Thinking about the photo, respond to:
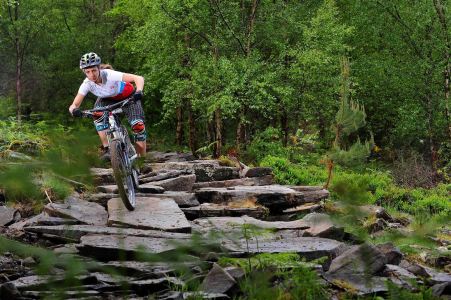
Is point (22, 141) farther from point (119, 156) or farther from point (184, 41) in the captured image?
point (184, 41)

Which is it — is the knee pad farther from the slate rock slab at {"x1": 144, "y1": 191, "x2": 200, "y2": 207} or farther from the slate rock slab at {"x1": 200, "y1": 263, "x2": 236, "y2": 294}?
the slate rock slab at {"x1": 200, "y1": 263, "x2": 236, "y2": 294}

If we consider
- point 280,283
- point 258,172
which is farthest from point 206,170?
point 280,283

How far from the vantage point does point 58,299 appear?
4.76ft

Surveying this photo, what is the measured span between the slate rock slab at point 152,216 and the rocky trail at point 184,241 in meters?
0.01

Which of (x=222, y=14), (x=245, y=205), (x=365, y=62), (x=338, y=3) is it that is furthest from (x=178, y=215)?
(x=338, y=3)

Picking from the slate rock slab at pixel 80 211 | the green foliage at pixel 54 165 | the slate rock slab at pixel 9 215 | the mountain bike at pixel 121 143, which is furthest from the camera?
the slate rock slab at pixel 9 215

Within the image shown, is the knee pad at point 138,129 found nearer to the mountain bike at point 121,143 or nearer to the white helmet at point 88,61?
the mountain bike at point 121,143

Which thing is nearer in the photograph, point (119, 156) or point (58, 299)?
point (58, 299)

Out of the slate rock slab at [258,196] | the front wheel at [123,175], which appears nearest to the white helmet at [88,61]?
the front wheel at [123,175]

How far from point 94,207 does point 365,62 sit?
24639 mm

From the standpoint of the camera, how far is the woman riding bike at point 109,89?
7188 mm

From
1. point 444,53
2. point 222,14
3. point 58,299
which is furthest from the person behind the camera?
point 444,53

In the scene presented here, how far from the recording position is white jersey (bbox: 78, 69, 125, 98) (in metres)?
7.42

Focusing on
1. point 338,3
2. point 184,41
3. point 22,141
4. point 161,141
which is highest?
point 338,3
